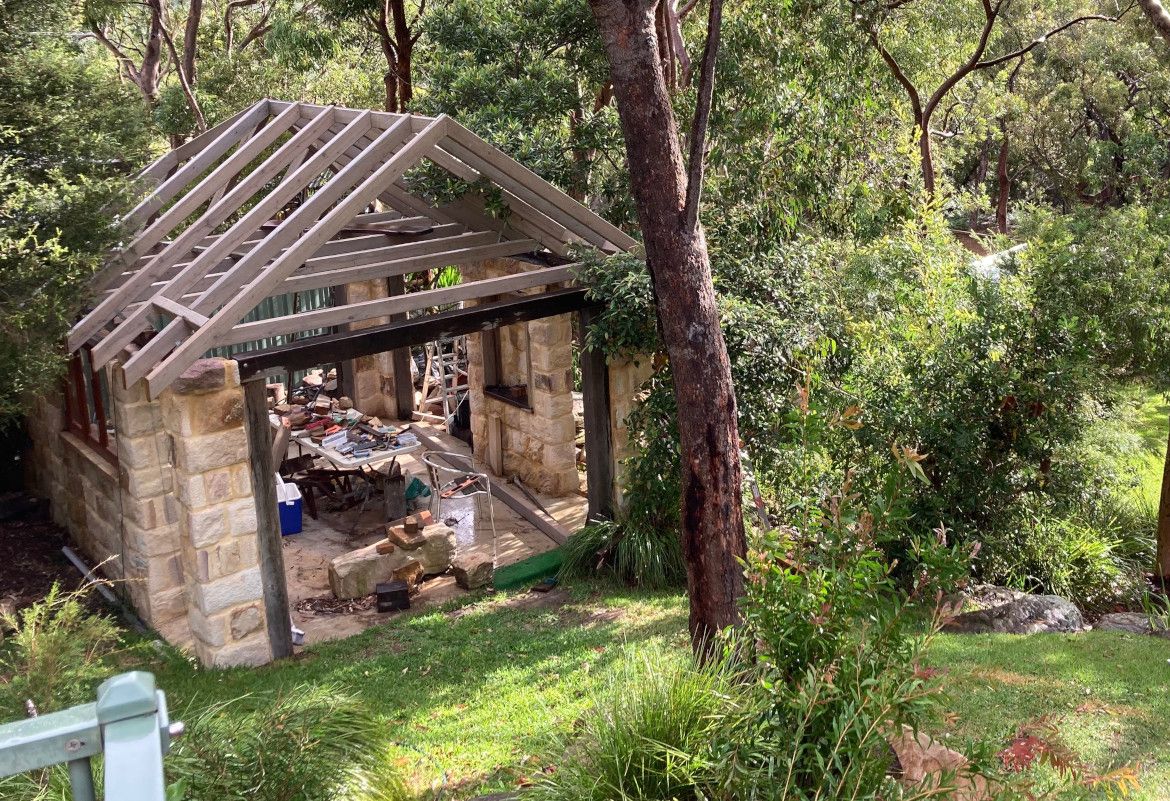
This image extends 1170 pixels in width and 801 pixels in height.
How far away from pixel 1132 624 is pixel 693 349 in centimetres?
531

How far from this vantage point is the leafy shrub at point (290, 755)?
4168 mm

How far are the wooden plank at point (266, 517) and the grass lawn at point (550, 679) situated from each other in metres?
0.30

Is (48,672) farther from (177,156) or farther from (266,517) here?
(177,156)

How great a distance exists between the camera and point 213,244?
855 centimetres

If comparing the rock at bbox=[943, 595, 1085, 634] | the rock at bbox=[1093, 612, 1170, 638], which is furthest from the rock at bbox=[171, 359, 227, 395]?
the rock at bbox=[1093, 612, 1170, 638]

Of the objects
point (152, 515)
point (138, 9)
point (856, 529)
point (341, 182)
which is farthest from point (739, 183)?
point (138, 9)

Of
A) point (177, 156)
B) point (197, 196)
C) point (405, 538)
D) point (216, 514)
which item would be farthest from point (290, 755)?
point (177, 156)

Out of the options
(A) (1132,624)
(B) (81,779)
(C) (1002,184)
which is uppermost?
(C) (1002,184)

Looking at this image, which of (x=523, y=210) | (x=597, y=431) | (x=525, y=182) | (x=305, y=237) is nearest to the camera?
(x=305, y=237)

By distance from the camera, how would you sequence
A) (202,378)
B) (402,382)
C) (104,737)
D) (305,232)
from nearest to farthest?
(104,737), (202,378), (305,232), (402,382)

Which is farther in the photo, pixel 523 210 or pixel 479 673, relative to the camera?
pixel 523 210

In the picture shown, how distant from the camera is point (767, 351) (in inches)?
372

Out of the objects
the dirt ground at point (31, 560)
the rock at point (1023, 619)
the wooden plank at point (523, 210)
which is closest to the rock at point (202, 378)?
the dirt ground at point (31, 560)

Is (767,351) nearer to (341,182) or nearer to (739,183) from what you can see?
(739,183)
